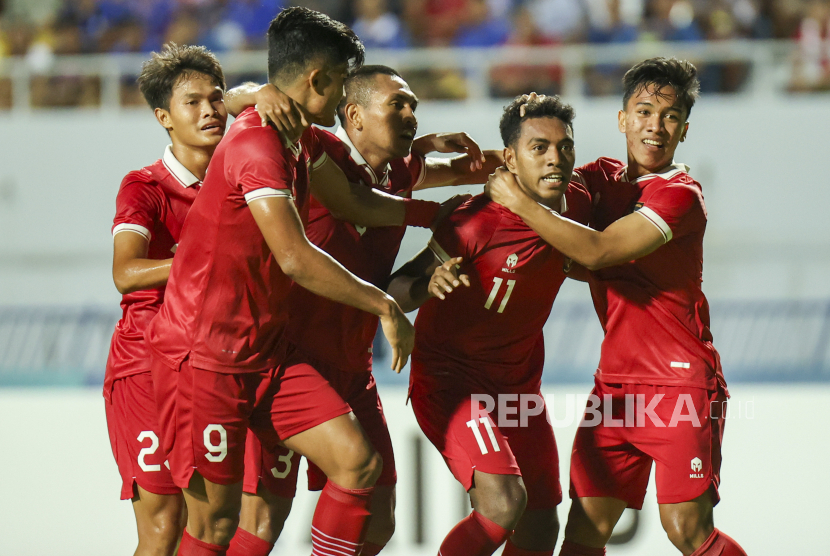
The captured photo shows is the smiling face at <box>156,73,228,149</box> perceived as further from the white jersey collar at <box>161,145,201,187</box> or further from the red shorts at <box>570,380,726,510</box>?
the red shorts at <box>570,380,726,510</box>

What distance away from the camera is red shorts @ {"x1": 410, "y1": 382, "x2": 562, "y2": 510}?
351 cm

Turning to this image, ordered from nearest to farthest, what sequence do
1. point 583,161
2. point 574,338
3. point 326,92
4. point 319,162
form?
1. point 326,92
2. point 319,162
3. point 574,338
4. point 583,161

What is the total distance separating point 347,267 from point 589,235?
945mm

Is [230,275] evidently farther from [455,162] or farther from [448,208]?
[455,162]

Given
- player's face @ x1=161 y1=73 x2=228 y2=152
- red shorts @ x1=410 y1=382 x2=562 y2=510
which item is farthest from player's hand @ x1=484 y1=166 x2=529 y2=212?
player's face @ x1=161 y1=73 x2=228 y2=152

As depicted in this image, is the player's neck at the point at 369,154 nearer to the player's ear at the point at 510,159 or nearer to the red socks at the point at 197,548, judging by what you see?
the player's ear at the point at 510,159

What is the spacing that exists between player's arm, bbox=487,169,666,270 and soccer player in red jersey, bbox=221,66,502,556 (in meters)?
0.58

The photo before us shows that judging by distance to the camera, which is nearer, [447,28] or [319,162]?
[319,162]

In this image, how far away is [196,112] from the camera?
3756 millimetres

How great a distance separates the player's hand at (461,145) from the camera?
13.6 ft

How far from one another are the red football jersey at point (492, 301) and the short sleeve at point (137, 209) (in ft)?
3.62

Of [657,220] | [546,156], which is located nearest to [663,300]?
[657,220]

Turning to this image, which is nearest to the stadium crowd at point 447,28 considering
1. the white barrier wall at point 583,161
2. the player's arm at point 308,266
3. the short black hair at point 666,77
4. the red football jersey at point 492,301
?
the white barrier wall at point 583,161

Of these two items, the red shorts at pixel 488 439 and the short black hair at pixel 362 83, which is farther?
Answer: the short black hair at pixel 362 83
